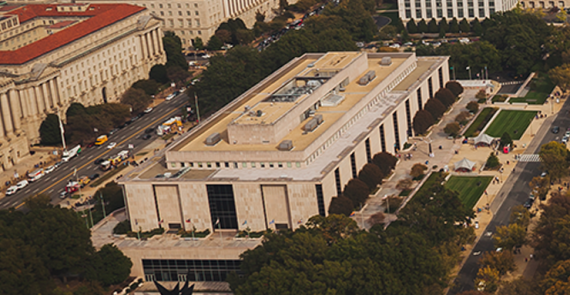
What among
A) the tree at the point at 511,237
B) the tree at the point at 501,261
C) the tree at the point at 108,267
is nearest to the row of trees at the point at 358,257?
the tree at the point at 501,261

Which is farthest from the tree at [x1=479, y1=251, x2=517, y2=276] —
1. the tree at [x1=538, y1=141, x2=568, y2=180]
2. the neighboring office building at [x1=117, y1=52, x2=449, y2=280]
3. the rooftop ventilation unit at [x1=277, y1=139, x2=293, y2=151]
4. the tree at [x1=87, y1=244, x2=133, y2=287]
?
the tree at [x1=87, y1=244, x2=133, y2=287]

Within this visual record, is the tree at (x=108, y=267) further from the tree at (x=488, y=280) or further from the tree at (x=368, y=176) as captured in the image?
the tree at (x=488, y=280)

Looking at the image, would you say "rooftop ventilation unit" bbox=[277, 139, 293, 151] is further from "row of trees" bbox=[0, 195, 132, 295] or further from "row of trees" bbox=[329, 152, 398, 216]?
"row of trees" bbox=[0, 195, 132, 295]

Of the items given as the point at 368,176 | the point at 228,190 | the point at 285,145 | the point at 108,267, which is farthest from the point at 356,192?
the point at 108,267

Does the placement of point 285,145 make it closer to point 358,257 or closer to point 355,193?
point 355,193

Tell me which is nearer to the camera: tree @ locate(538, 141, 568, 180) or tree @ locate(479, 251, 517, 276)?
tree @ locate(479, 251, 517, 276)
